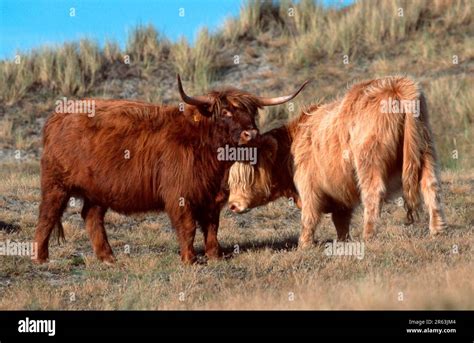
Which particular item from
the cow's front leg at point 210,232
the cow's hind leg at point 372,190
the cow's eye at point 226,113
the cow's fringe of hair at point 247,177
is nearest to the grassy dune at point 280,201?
the cow's front leg at point 210,232

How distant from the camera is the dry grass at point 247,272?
729 cm

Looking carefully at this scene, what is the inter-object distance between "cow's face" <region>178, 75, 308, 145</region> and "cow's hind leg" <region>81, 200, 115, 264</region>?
1.77m

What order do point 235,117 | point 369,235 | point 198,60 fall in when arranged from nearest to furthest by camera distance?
point 235,117
point 369,235
point 198,60

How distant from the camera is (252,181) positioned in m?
11.2

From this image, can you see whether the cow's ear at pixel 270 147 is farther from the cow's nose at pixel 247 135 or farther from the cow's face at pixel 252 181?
the cow's nose at pixel 247 135

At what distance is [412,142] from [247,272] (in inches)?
89.8

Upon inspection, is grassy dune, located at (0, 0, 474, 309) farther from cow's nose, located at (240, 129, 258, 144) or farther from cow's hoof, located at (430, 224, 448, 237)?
cow's nose, located at (240, 129, 258, 144)

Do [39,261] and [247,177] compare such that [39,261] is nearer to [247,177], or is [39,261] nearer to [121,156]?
[121,156]

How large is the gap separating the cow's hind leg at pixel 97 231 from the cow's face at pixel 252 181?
1.66 m

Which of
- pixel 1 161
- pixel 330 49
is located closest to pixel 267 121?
pixel 330 49

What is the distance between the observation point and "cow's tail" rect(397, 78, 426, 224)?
386 inches

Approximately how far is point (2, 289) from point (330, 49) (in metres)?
16.7

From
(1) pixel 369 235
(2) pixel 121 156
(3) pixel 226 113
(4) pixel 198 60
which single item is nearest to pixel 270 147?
(3) pixel 226 113
